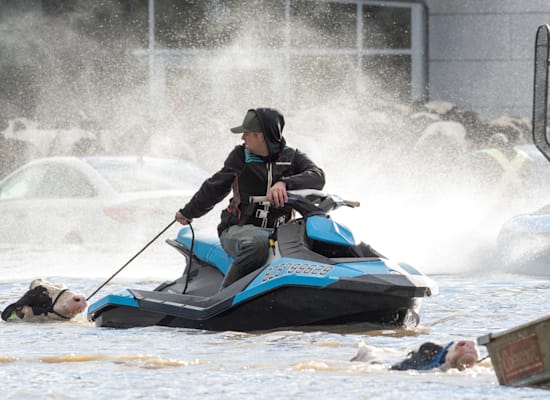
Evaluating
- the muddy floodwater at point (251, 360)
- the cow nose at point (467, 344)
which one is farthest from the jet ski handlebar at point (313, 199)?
the cow nose at point (467, 344)

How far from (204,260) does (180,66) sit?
1802 centimetres

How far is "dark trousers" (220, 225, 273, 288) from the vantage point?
968cm

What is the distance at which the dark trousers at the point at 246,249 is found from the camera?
9680 millimetres

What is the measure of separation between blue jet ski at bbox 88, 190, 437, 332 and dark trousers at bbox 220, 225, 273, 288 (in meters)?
0.05

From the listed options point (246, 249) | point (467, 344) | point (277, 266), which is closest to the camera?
point (467, 344)

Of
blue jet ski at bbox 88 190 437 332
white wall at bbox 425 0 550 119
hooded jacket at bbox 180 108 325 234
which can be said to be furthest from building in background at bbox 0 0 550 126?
blue jet ski at bbox 88 190 437 332

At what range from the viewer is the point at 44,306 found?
1114cm

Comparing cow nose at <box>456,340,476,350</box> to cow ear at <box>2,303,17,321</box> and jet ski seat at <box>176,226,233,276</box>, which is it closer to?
jet ski seat at <box>176,226,233,276</box>

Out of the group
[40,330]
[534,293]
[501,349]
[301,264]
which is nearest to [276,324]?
[301,264]

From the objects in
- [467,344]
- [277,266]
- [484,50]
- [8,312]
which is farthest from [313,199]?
[484,50]

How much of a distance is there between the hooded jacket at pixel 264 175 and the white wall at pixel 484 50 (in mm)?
19779

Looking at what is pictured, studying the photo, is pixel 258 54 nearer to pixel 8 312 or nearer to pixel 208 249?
pixel 8 312

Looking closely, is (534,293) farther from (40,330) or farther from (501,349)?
(501,349)

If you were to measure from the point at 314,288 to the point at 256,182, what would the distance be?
93 cm
